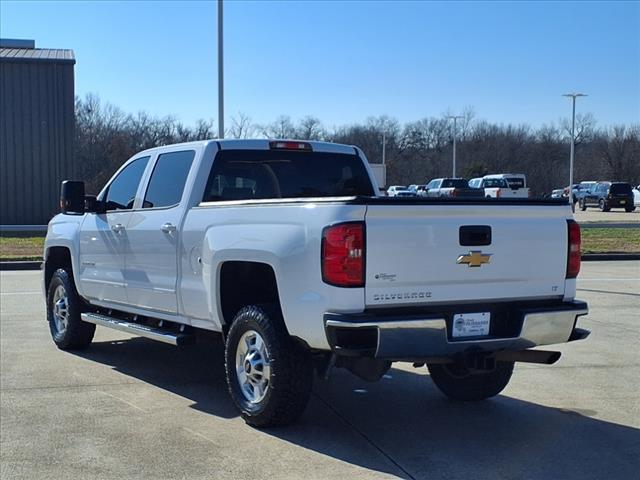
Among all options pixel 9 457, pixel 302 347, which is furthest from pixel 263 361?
pixel 9 457

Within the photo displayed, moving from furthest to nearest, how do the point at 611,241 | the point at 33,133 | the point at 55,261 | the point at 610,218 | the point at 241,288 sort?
the point at 610,218, the point at 33,133, the point at 611,241, the point at 55,261, the point at 241,288

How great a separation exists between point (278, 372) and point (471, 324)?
1340 mm

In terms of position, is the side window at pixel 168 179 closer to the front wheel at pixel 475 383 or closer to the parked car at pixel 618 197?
the front wheel at pixel 475 383

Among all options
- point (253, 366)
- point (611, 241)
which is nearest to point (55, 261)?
point (253, 366)

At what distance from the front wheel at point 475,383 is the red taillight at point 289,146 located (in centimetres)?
229

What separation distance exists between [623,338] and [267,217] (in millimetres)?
5702

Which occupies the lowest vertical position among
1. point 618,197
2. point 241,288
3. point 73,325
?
point 73,325

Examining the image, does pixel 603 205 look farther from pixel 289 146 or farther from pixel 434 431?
pixel 434 431

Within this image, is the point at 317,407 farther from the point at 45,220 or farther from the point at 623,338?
the point at 45,220

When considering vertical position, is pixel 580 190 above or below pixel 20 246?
above

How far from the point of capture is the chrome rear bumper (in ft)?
15.0

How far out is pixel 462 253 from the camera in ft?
16.1

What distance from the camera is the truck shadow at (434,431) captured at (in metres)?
4.70

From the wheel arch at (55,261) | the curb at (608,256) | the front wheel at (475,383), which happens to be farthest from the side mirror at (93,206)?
the curb at (608,256)
